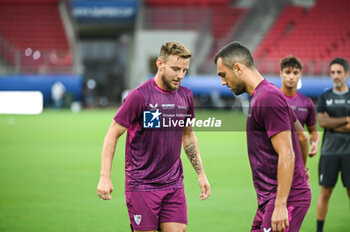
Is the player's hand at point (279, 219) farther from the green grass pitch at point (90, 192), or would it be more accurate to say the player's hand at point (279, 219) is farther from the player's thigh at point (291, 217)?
the green grass pitch at point (90, 192)

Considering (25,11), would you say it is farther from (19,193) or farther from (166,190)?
(166,190)

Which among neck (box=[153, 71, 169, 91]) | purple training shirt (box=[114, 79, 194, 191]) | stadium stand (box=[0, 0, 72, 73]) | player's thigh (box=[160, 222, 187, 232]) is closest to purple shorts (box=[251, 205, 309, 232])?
player's thigh (box=[160, 222, 187, 232])

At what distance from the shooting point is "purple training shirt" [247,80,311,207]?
3.34 meters

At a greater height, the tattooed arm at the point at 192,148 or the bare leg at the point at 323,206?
the tattooed arm at the point at 192,148

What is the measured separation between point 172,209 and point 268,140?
1.18m

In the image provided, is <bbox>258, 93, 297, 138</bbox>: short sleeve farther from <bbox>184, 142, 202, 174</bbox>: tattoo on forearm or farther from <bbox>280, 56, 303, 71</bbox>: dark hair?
<bbox>280, 56, 303, 71</bbox>: dark hair

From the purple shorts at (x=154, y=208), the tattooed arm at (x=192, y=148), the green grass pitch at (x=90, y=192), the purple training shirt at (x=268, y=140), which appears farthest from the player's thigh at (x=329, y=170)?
the purple training shirt at (x=268, y=140)

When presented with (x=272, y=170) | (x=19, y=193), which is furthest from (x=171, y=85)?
(x=19, y=193)

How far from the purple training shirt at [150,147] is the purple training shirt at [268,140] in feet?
2.91

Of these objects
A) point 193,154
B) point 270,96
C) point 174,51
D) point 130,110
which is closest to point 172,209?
point 193,154

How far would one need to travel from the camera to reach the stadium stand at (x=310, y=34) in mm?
32969

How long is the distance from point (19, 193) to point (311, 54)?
2783cm

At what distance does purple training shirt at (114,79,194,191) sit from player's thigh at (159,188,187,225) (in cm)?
8

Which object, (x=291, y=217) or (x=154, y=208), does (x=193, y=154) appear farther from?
(x=291, y=217)
